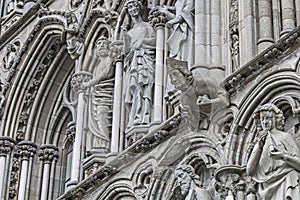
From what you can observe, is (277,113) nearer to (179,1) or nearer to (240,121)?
(240,121)

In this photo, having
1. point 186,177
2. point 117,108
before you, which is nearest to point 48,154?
point 117,108

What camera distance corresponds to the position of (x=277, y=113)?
37.3ft

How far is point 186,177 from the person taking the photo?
1212 centimetres

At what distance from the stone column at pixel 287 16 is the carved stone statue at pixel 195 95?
99 centimetres

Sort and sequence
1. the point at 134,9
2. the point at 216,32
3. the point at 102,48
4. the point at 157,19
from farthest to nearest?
the point at 102,48 → the point at 134,9 → the point at 157,19 → the point at 216,32

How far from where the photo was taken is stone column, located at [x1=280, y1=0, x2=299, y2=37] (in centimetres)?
1211

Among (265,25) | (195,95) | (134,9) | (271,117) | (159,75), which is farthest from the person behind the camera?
(134,9)

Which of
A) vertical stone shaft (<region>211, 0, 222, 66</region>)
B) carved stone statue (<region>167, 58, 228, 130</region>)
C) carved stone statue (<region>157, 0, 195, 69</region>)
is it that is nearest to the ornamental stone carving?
carved stone statue (<region>157, 0, 195, 69</region>)

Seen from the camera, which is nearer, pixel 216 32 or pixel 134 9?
pixel 216 32

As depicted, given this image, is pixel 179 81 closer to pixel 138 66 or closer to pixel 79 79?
pixel 138 66

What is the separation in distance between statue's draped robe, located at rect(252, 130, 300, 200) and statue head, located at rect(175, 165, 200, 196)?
93 centimetres

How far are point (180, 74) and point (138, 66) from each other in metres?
1.80

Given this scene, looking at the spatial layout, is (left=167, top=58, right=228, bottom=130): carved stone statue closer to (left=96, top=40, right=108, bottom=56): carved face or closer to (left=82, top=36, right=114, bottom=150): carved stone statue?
(left=82, top=36, right=114, bottom=150): carved stone statue

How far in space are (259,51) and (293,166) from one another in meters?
1.77
